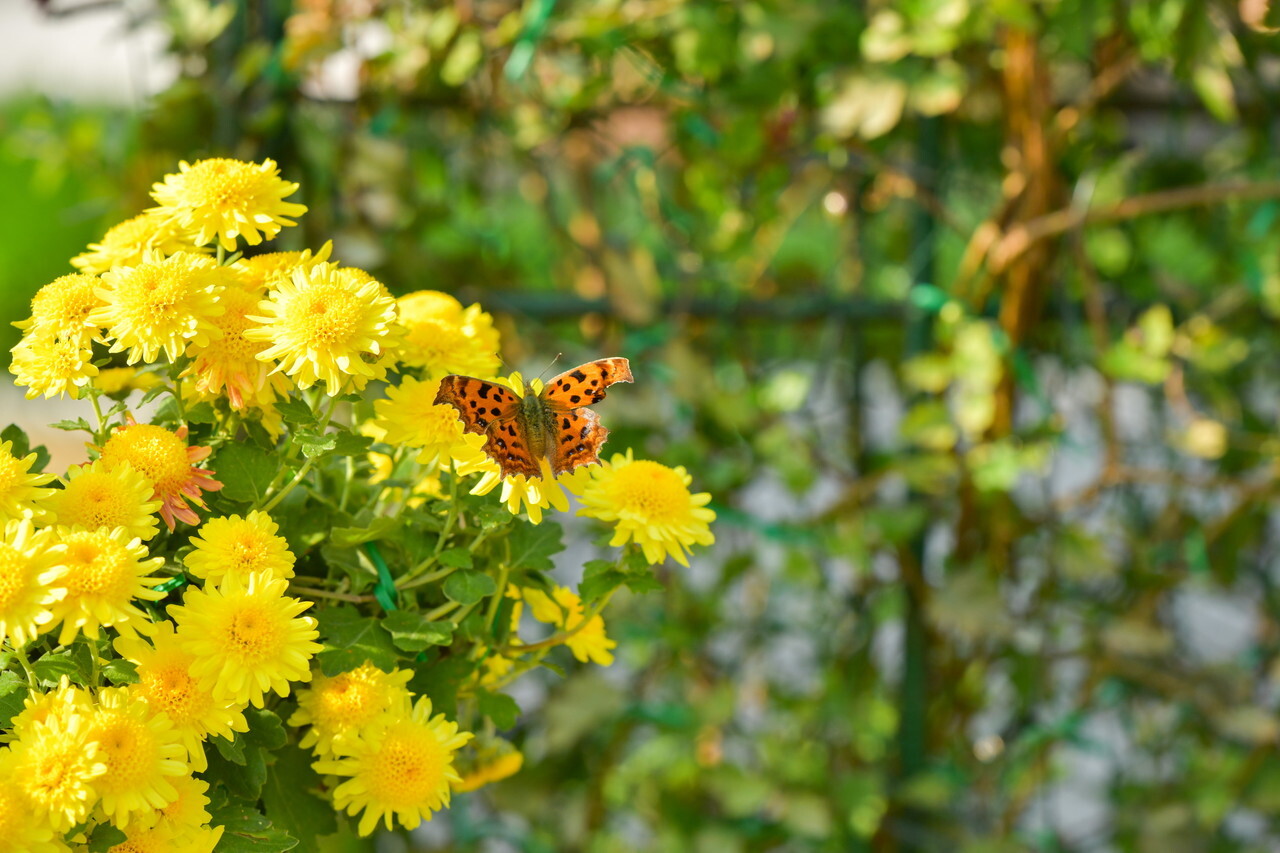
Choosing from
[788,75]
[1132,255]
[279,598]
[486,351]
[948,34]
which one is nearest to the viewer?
[279,598]

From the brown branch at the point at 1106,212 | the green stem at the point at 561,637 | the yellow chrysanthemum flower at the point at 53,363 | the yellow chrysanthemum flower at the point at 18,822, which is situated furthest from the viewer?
the brown branch at the point at 1106,212

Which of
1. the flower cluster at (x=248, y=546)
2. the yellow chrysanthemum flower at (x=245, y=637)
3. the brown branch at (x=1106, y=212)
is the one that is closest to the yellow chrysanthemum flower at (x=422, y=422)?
the flower cluster at (x=248, y=546)

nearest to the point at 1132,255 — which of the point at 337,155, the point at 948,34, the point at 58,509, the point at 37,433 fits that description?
the point at 948,34

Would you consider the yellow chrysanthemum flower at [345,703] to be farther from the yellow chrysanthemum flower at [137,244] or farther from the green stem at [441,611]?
the yellow chrysanthemum flower at [137,244]

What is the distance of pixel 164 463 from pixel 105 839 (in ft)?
0.60

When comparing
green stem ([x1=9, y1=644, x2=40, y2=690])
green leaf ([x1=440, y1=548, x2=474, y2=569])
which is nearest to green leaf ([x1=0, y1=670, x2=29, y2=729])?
green stem ([x1=9, y1=644, x2=40, y2=690])

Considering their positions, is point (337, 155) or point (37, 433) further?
point (37, 433)

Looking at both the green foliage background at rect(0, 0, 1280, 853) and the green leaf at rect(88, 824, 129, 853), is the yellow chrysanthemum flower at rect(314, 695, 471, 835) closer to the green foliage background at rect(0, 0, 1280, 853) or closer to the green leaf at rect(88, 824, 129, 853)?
the green leaf at rect(88, 824, 129, 853)

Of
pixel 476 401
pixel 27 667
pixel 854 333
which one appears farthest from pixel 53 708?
pixel 854 333

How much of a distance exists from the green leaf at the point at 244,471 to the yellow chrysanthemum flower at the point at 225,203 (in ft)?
0.38

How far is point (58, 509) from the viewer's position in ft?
1.82

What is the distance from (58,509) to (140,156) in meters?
1.01

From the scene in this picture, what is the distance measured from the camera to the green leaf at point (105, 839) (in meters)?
0.53

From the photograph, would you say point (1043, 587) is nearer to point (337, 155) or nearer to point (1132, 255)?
point (1132, 255)
